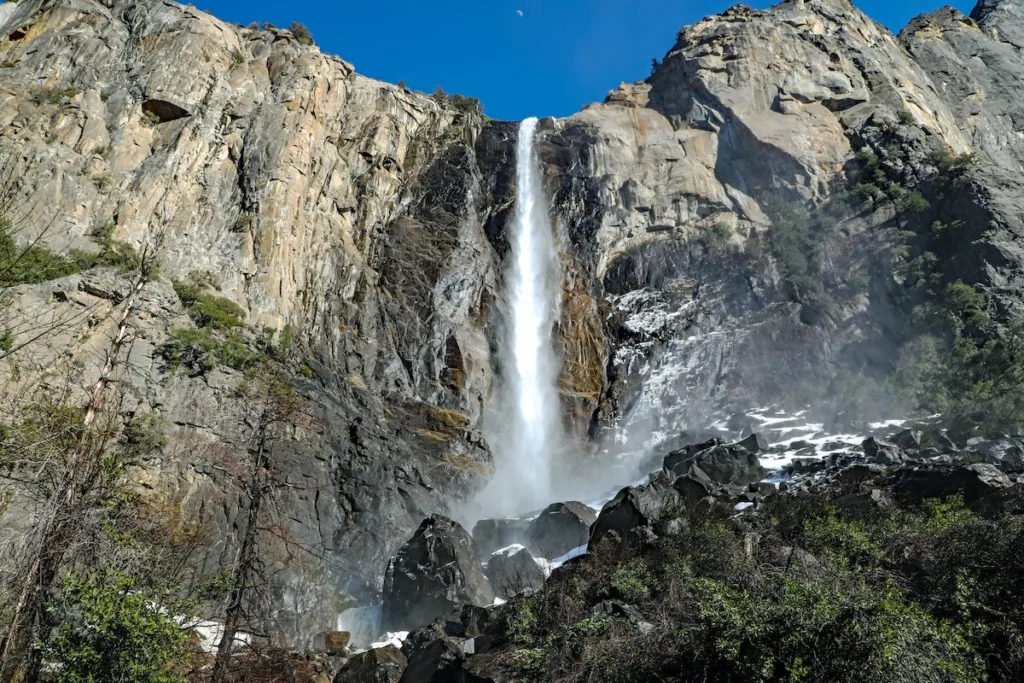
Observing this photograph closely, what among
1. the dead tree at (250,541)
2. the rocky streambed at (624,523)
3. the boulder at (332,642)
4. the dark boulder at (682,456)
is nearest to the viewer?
the dead tree at (250,541)

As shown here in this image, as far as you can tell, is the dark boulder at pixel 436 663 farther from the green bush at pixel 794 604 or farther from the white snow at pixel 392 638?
the white snow at pixel 392 638

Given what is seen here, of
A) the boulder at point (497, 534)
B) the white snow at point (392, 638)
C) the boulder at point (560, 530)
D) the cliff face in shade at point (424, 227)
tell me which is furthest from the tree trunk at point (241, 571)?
the boulder at point (497, 534)

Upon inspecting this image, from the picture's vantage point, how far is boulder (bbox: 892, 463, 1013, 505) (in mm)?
17516

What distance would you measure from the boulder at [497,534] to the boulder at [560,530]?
556 millimetres

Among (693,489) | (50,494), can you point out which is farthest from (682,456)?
(50,494)

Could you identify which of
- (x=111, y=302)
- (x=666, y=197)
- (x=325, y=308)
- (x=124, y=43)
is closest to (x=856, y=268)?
(x=666, y=197)

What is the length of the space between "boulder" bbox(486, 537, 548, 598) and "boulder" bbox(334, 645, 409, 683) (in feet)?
19.1

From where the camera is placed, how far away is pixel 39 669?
8.93 meters

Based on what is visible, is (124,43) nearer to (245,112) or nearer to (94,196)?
(245,112)

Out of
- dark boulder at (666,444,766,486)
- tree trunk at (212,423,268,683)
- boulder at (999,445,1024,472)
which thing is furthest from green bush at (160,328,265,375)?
A: boulder at (999,445,1024,472)

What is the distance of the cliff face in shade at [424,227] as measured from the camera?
23.4 metres

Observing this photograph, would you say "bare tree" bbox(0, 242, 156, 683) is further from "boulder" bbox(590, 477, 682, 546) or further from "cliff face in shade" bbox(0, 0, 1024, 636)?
"boulder" bbox(590, 477, 682, 546)

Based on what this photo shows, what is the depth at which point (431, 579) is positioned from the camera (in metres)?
19.8

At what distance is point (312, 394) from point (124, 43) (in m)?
22.0
